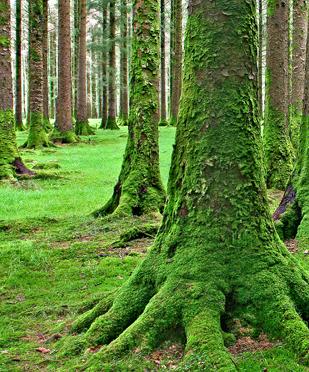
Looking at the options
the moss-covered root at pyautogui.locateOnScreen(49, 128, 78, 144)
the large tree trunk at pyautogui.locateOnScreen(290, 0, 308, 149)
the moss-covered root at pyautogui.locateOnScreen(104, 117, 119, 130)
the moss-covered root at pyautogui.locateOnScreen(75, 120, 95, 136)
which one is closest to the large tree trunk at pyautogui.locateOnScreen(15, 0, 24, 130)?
the moss-covered root at pyautogui.locateOnScreen(75, 120, 95, 136)

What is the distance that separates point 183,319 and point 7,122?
11270mm

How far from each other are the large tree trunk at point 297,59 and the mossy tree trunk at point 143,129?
317 inches

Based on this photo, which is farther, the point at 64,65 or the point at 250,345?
the point at 64,65

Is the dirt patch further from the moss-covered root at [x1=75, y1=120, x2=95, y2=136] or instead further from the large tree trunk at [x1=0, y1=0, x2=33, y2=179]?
the moss-covered root at [x1=75, y1=120, x2=95, y2=136]

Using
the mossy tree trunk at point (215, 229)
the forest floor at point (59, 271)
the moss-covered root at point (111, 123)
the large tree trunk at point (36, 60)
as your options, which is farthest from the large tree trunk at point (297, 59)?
the moss-covered root at point (111, 123)

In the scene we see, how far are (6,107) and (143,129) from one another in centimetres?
628

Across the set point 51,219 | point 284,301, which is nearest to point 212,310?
point 284,301

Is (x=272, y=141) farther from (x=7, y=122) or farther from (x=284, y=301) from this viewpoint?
(x=284, y=301)

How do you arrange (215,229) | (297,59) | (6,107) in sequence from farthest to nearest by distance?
1. (297,59)
2. (6,107)
3. (215,229)

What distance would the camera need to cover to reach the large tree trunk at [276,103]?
1187 centimetres

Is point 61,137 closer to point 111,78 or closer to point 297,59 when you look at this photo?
point 111,78

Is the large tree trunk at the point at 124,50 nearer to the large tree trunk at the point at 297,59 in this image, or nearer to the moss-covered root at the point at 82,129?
the moss-covered root at the point at 82,129

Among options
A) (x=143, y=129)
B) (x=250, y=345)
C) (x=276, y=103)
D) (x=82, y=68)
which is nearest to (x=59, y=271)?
(x=143, y=129)

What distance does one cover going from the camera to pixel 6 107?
13.9m
